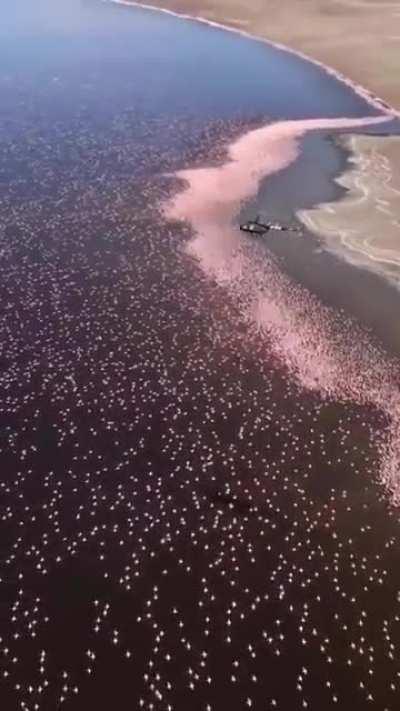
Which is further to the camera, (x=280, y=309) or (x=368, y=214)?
(x=368, y=214)

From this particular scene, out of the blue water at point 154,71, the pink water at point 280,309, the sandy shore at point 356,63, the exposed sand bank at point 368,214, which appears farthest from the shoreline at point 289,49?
the pink water at point 280,309

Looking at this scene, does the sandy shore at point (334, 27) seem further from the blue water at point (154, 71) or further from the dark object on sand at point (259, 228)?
the dark object on sand at point (259, 228)

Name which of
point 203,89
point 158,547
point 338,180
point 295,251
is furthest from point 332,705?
point 203,89

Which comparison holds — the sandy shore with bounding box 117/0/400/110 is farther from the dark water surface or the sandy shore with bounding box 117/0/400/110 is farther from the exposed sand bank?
the dark water surface

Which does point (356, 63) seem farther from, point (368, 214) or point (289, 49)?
point (368, 214)

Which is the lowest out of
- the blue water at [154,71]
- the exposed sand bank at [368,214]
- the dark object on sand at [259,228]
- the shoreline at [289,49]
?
the dark object on sand at [259,228]

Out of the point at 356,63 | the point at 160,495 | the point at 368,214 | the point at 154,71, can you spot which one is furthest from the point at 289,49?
the point at 160,495
